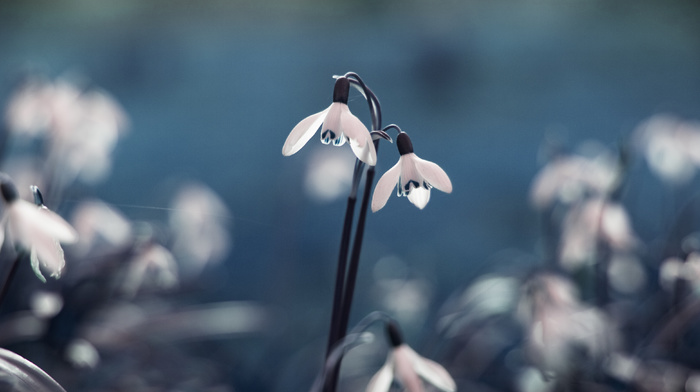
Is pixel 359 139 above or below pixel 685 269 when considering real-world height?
above

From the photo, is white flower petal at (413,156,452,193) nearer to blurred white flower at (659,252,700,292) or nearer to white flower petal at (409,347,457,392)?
white flower petal at (409,347,457,392)

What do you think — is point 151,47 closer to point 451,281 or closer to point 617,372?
point 451,281

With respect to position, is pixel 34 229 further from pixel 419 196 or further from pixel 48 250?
pixel 419 196

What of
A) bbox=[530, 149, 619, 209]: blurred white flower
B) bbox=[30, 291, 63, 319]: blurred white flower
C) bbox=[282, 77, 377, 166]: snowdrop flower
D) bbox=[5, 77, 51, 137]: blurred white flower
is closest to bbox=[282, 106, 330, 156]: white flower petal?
bbox=[282, 77, 377, 166]: snowdrop flower

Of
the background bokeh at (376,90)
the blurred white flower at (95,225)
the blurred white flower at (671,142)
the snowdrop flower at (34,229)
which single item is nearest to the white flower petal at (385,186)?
the snowdrop flower at (34,229)

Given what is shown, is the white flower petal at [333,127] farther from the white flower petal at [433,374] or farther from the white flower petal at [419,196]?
the white flower petal at [433,374]

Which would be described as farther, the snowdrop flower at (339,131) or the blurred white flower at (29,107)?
the blurred white flower at (29,107)

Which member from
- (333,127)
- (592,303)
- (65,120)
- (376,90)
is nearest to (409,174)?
(333,127)
